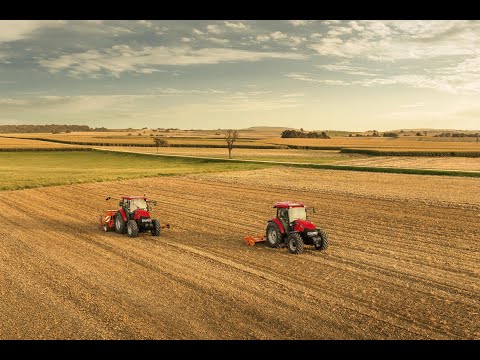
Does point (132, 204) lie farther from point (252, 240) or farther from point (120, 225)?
point (252, 240)

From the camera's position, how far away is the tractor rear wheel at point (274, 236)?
18.0 m

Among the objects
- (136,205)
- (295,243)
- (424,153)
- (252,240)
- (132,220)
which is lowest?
(252,240)

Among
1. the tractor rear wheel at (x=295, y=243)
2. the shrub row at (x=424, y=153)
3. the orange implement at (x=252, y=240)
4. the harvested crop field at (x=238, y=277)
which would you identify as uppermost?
the shrub row at (x=424, y=153)

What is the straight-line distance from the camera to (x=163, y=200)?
3291 centimetres

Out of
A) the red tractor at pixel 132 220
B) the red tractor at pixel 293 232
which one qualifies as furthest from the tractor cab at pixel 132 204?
the red tractor at pixel 293 232

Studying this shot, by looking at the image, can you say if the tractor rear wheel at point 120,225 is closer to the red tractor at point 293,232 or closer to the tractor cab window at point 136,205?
the tractor cab window at point 136,205

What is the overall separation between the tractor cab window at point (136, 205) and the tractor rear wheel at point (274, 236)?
682cm

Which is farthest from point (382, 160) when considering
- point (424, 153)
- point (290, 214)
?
point (290, 214)

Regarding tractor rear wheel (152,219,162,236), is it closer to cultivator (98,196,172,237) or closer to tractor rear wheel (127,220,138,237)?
cultivator (98,196,172,237)

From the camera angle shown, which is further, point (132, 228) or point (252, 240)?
point (132, 228)

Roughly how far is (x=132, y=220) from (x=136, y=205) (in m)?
1.25

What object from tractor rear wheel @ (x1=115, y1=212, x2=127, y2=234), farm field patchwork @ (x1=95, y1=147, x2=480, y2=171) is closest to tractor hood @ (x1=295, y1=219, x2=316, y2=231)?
tractor rear wheel @ (x1=115, y1=212, x2=127, y2=234)

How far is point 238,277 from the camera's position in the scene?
14383mm
